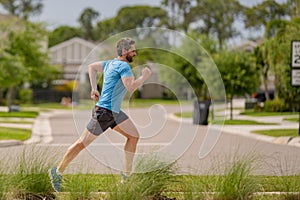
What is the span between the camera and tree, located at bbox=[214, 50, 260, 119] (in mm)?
29734

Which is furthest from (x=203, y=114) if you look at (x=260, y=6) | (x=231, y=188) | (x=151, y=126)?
(x=260, y=6)

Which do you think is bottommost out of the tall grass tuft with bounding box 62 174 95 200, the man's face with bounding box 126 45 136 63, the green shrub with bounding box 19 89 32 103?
the green shrub with bounding box 19 89 32 103

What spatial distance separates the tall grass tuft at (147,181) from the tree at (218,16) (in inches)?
2708

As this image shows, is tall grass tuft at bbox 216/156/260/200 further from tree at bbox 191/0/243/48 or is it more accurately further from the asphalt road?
tree at bbox 191/0/243/48

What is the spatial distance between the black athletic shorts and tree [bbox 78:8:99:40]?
91156mm

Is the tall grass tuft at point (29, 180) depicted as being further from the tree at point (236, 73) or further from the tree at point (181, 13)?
the tree at point (181, 13)

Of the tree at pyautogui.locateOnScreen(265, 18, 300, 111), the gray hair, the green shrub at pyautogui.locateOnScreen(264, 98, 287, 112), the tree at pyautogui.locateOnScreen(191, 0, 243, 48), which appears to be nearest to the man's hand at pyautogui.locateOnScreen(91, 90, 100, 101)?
the gray hair

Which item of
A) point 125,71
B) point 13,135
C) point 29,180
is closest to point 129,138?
point 125,71

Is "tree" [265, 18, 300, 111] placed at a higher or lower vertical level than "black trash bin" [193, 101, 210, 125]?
higher

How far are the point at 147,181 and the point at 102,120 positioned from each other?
5.28 ft

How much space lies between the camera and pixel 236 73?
30.0 m

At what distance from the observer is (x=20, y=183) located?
694cm

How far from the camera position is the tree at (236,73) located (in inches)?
1171

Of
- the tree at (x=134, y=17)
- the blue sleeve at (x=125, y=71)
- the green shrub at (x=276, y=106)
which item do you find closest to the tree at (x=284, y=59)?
the green shrub at (x=276, y=106)
